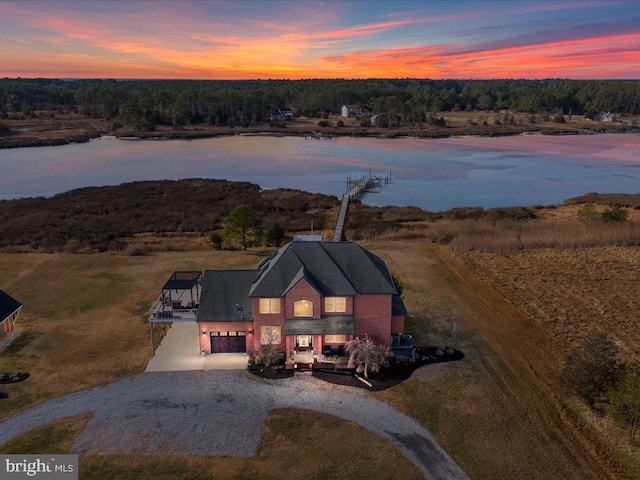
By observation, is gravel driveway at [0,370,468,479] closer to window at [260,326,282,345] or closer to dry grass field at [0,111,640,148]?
window at [260,326,282,345]

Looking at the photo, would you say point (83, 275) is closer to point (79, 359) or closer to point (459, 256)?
point (79, 359)

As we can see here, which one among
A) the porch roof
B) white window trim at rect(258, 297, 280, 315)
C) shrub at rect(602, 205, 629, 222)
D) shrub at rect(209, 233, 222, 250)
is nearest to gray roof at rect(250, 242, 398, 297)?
white window trim at rect(258, 297, 280, 315)

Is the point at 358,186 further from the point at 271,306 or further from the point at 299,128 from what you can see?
the point at 299,128

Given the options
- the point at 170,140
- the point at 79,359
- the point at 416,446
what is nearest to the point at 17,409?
the point at 79,359

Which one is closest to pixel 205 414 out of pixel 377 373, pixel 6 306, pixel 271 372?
pixel 271 372

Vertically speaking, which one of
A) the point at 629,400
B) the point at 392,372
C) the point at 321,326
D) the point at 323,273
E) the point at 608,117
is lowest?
the point at 392,372

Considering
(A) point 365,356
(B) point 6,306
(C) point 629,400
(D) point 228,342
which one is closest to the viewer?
(C) point 629,400

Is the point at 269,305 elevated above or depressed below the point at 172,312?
above

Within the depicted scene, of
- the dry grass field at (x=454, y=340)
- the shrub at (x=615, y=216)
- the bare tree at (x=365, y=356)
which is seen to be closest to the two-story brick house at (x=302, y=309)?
the bare tree at (x=365, y=356)

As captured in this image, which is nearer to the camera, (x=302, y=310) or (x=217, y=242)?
(x=302, y=310)
